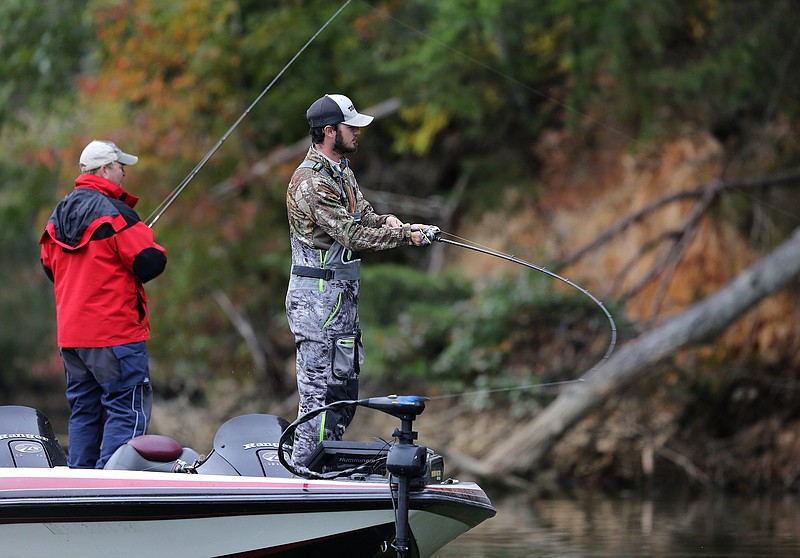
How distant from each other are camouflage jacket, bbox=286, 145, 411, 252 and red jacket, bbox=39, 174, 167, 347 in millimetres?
720

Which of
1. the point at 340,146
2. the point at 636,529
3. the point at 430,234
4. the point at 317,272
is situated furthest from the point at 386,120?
the point at 430,234

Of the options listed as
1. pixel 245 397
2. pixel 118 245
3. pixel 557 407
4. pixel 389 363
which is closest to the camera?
pixel 118 245

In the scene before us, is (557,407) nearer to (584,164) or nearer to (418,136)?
(584,164)

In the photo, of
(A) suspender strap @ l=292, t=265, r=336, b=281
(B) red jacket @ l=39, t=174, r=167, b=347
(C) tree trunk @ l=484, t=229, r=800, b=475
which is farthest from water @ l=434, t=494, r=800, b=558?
(B) red jacket @ l=39, t=174, r=167, b=347

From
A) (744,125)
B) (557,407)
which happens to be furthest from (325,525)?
(744,125)

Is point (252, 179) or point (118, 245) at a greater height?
point (252, 179)

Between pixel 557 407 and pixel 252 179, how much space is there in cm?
525

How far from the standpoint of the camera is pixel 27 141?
49.4ft

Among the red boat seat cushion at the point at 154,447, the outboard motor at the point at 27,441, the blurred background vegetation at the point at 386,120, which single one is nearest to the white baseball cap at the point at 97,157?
the outboard motor at the point at 27,441

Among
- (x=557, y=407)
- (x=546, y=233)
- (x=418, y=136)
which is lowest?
(x=557, y=407)

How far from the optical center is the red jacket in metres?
5.75

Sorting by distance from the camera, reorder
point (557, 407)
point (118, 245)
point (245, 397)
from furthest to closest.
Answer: point (245, 397) → point (557, 407) → point (118, 245)

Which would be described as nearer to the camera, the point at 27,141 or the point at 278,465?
the point at 278,465

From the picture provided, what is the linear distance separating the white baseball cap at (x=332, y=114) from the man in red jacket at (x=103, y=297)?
0.95 meters
